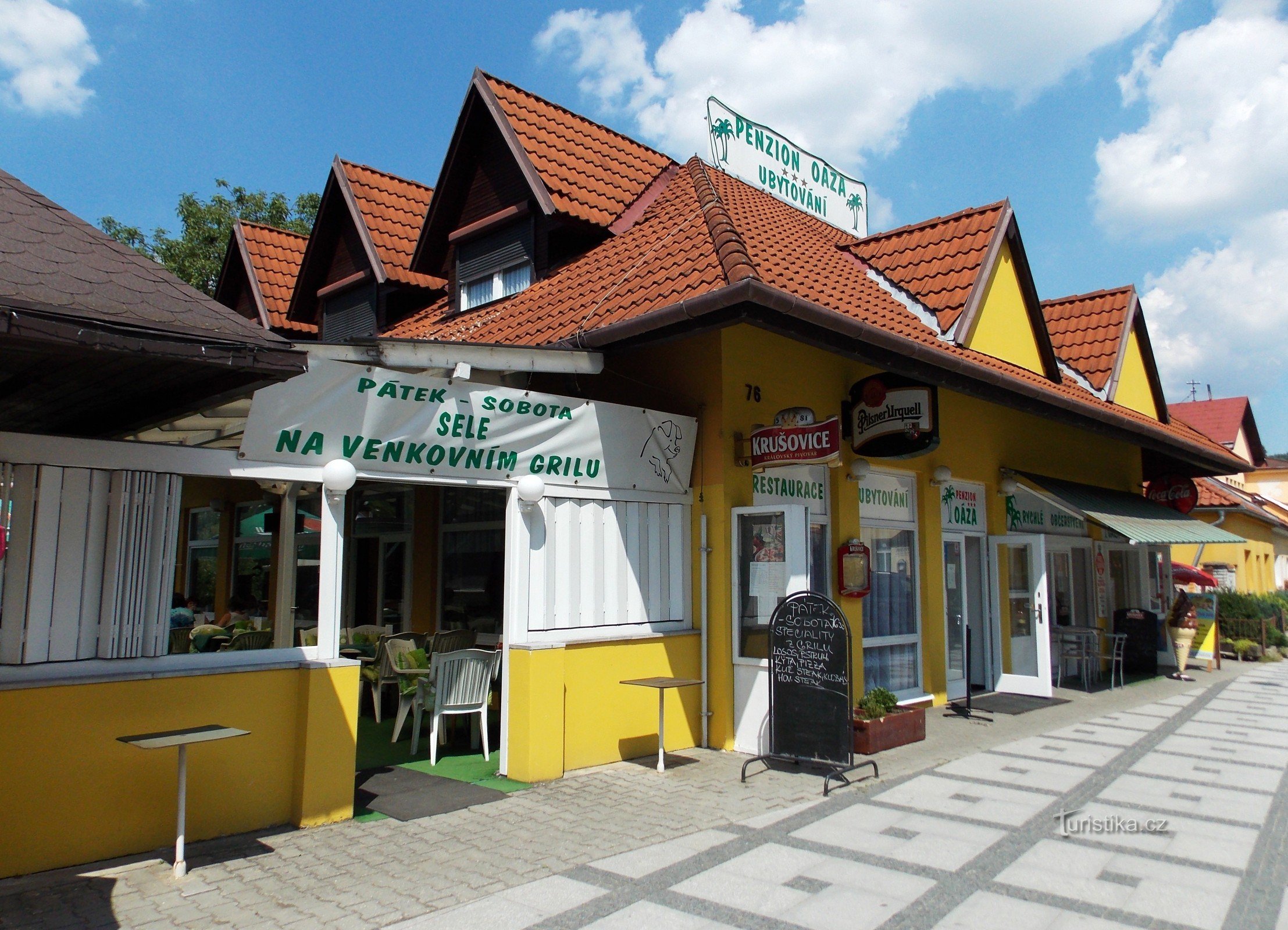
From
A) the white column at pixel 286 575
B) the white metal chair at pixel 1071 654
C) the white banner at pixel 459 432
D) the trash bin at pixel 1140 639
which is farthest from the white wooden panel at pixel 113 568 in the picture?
the trash bin at pixel 1140 639

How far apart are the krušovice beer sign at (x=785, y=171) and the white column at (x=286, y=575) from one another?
28.3 feet

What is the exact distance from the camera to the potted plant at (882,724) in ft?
26.1

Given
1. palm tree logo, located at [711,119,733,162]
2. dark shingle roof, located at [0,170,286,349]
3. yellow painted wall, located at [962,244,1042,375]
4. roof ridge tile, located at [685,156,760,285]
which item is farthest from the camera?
palm tree logo, located at [711,119,733,162]

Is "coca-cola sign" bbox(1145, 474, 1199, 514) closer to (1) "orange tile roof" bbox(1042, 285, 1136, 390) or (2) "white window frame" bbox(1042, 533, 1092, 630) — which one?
(2) "white window frame" bbox(1042, 533, 1092, 630)

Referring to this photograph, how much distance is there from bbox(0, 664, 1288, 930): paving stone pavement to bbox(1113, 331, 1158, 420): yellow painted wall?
9.26 m

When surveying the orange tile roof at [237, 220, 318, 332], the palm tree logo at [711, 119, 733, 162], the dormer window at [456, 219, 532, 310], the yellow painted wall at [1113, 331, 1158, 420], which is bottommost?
the yellow painted wall at [1113, 331, 1158, 420]

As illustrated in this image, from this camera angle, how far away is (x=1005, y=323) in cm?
1227

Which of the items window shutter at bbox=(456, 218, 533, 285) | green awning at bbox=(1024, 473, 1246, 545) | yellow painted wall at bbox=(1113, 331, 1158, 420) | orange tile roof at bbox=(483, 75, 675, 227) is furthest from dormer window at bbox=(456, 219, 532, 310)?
yellow painted wall at bbox=(1113, 331, 1158, 420)

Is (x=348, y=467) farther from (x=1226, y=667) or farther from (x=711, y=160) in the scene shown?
(x=1226, y=667)

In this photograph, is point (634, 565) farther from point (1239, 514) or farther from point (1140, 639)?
point (1239, 514)

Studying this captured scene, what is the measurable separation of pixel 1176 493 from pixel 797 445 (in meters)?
12.5

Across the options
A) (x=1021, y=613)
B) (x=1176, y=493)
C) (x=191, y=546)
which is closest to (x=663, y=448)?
(x=1021, y=613)

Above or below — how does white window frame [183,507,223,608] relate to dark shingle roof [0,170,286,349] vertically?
below

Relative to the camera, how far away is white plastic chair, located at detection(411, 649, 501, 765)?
7609 millimetres
